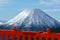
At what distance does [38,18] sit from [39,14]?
722 centimetres

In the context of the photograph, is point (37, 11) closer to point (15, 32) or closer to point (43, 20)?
point (43, 20)

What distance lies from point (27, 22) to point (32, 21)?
2.78 metres

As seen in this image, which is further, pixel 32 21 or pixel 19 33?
pixel 32 21

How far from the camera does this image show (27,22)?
115m

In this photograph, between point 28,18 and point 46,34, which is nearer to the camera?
point 46,34

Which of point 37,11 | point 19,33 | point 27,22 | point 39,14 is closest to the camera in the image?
point 19,33

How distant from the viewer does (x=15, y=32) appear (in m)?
7.22

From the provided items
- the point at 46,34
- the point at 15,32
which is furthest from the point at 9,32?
the point at 46,34

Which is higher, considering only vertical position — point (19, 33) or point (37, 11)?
point (37, 11)

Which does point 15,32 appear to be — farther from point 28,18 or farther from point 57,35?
point 28,18

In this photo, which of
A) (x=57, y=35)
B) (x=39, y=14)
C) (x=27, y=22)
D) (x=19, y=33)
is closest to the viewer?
(x=57, y=35)

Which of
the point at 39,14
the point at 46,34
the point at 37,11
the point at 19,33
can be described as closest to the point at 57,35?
the point at 46,34

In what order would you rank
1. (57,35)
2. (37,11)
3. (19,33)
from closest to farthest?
(57,35) < (19,33) < (37,11)

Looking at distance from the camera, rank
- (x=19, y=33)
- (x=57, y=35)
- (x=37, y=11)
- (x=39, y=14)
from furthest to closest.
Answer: (x=37, y=11)
(x=39, y=14)
(x=19, y=33)
(x=57, y=35)
